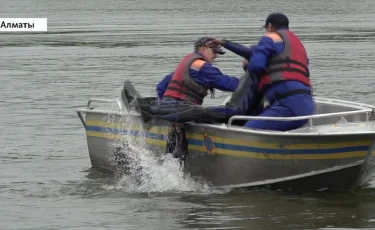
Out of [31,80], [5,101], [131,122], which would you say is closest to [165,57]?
[31,80]

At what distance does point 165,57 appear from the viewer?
30375 mm

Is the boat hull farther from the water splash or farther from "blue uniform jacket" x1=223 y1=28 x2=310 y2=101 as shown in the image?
"blue uniform jacket" x1=223 y1=28 x2=310 y2=101

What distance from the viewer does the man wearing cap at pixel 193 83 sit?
11852 millimetres

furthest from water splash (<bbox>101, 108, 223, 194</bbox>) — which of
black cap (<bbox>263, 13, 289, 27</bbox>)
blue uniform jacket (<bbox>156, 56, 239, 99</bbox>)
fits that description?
black cap (<bbox>263, 13, 289, 27</bbox>)

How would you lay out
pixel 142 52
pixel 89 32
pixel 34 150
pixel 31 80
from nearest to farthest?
pixel 34 150
pixel 31 80
pixel 142 52
pixel 89 32

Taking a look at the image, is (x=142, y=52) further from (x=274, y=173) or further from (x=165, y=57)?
(x=274, y=173)

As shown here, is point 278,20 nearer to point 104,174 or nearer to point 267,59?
point 267,59

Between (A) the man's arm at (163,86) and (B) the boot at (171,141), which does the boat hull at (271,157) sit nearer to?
(B) the boot at (171,141)

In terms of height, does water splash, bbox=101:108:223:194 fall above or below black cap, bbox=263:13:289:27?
below

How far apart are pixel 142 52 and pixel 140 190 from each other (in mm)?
20861

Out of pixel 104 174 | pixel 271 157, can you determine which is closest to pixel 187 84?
pixel 271 157

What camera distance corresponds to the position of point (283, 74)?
11.4 meters

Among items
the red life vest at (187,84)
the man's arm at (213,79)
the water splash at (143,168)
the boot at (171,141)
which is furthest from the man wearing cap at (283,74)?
the water splash at (143,168)

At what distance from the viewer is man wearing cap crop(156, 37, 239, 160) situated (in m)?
11.9
